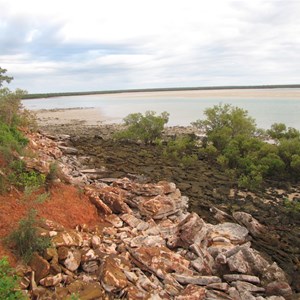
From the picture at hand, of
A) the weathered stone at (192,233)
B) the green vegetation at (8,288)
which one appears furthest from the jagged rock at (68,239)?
the weathered stone at (192,233)

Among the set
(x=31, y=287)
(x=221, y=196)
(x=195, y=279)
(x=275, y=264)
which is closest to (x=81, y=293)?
(x=31, y=287)

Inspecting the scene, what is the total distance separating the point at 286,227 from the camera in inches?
510

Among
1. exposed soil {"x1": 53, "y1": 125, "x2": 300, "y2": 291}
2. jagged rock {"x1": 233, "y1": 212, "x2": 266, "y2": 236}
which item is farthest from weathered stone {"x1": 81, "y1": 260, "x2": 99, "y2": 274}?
jagged rock {"x1": 233, "y1": 212, "x2": 266, "y2": 236}

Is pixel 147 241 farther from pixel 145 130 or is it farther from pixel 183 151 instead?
pixel 145 130

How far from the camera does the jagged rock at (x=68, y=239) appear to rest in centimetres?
853

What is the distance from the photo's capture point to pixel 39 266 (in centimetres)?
756

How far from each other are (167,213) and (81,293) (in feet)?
19.8

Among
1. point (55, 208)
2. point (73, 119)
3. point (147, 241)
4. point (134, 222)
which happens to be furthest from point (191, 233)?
point (73, 119)

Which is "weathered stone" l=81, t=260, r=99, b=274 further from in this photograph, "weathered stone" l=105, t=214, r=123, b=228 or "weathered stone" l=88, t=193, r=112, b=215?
"weathered stone" l=88, t=193, r=112, b=215

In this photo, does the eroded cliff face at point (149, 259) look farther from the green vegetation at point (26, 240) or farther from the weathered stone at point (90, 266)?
the green vegetation at point (26, 240)

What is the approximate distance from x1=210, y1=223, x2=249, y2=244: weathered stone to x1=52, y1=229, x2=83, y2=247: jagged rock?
4674mm

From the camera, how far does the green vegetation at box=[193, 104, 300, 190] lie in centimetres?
1950

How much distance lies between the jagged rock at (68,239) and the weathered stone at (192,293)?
300 cm

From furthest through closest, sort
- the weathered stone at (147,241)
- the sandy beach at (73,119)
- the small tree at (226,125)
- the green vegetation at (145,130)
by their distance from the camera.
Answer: the sandy beach at (73,119) < the green vegetation at (145,130) < the small tree at (226,125) < the weathered stone at (147,241)
